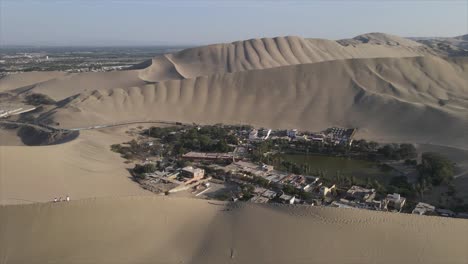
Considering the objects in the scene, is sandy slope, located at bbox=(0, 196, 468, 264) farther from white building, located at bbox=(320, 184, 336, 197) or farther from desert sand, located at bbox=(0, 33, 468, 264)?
white building, located at bbox=(320, 184, 336, 197)

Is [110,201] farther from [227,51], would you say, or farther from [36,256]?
[227,51]

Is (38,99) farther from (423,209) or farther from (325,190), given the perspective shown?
(423,209)

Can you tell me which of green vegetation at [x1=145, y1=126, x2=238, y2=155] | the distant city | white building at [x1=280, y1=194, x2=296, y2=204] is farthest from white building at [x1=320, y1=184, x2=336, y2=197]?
the distant city

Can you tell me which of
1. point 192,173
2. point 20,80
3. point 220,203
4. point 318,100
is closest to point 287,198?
point 220,203

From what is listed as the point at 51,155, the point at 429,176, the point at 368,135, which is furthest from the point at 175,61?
the point at 429,176

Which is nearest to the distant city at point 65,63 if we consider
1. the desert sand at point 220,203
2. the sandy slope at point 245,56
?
the sandy slope at point 245,56
